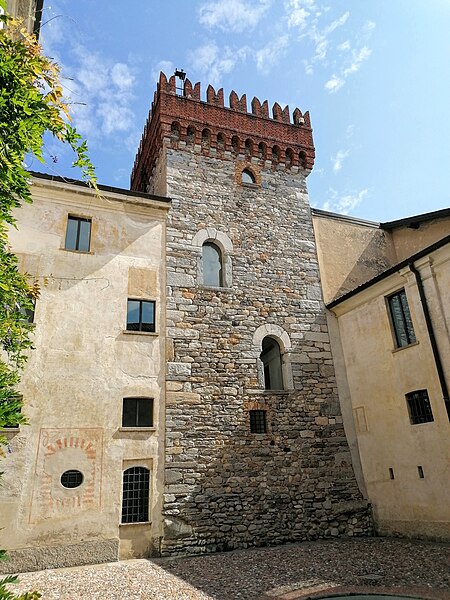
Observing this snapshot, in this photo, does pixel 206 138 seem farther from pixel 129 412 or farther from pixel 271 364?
pixel 129 412

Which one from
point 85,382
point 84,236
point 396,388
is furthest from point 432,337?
point 84,236

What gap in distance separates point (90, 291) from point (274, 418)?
214 inches

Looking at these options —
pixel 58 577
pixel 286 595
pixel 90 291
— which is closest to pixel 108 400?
pixel 90 291

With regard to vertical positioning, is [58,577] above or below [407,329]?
below

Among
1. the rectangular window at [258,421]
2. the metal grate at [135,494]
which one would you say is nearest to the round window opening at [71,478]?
the metal grate at [135,494]

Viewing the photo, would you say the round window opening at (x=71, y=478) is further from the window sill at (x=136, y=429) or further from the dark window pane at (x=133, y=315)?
the dark window pane at (x=133, y=315)

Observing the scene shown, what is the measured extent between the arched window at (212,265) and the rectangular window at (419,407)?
5495mm

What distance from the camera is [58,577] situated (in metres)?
7.12

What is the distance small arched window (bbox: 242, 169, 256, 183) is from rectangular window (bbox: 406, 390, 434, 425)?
7767 millimetres

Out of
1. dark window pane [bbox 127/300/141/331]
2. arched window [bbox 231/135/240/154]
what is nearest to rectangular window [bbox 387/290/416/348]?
dark window pane [bbox 127/300/141/331]

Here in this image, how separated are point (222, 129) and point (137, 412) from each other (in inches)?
351

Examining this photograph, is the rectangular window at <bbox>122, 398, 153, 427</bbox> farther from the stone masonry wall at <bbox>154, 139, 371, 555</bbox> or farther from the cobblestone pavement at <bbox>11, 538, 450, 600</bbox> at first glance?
the cobblestone pavement at <bbox>11, 538, 450, 600</bbox>

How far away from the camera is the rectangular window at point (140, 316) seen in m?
10.2

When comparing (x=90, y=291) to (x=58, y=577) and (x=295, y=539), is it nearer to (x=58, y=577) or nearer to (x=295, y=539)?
(x=58, y=577)
